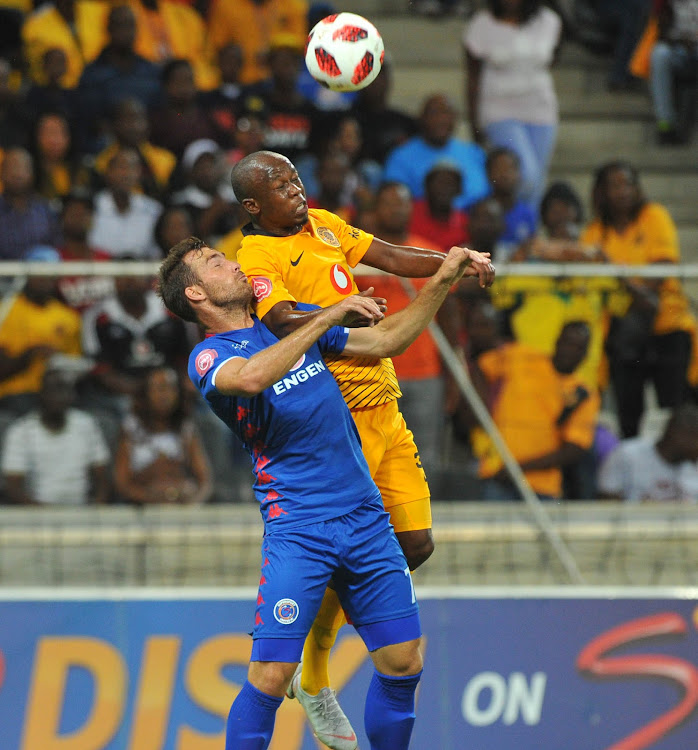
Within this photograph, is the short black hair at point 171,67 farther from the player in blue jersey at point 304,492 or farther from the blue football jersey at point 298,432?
the blue football jersey at point 298,432

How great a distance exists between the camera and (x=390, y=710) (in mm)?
5273

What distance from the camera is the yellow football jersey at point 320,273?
202 inches

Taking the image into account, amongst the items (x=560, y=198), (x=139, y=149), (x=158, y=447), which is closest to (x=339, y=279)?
(x=158, y=447)

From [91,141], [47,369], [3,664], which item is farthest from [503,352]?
[91,141]

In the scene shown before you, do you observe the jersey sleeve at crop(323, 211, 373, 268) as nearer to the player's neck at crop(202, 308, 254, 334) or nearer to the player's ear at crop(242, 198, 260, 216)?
the player's ear at crop(242, 198, 260, 216)

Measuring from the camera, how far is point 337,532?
509 cm

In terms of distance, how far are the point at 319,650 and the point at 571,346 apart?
115 inches

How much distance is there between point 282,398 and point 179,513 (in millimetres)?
2970

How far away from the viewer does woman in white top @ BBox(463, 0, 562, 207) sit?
34.9ft

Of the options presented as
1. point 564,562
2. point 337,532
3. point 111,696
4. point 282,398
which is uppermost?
point 282,398

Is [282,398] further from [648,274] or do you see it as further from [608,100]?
[608,100]

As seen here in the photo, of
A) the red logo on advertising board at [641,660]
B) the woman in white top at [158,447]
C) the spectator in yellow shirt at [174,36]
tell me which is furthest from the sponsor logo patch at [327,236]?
the spectator in yellow shirt at [174,36]

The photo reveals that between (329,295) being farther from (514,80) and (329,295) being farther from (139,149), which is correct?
(514,80)

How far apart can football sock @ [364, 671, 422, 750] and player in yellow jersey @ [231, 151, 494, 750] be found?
0.72ft
